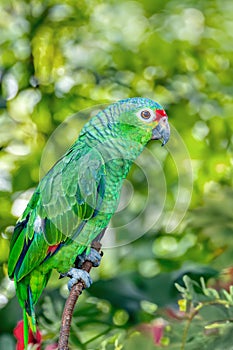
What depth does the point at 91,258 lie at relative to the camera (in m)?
0.48

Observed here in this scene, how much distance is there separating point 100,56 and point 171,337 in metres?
0.61

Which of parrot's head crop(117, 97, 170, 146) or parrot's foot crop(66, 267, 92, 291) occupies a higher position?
parrot's head crop(117, 97, 170, 146)

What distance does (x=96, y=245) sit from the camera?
48cm

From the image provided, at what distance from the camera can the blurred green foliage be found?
3.64ft

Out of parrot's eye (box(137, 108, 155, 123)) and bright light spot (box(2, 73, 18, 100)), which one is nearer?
parrot's eye (box(137, 108, 155, 123))

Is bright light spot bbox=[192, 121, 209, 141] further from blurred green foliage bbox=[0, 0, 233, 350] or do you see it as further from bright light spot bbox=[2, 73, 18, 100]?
bright light spot bbox=[2, 73, 18, 100]

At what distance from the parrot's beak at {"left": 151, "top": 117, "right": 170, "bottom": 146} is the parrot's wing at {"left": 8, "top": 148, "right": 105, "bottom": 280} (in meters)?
0.05

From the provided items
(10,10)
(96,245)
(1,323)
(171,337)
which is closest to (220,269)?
(171,337)

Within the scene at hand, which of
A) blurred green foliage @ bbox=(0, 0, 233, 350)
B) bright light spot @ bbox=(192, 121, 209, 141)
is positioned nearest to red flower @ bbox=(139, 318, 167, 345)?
→ blurred green foliage @ bbox=(0, 0, 233, 350)

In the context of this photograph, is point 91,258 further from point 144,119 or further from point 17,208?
point 17,208

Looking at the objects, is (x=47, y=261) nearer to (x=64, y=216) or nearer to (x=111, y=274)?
(x=64, y=216)

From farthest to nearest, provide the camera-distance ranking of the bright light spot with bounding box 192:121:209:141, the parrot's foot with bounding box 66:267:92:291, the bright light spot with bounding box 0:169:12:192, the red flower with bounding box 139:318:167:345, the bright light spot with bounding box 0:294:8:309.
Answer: the bright light spot with bounding box 192:121:209:141
the bright light spot with bounding box 0:169:12:192
the bright light spot with bounding box 0:294:8:309
the red flower with bounding box 139:318:167:345
the parrot's foot with bounding box 66:267:92:291

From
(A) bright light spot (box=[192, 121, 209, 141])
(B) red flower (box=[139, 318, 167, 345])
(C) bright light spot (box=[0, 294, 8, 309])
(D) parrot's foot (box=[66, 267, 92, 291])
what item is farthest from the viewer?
(A) bright light spot (box=[192, 121, 209, 141])

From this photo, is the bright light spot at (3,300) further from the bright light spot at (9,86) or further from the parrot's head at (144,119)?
the parrot's head at (144,119)
